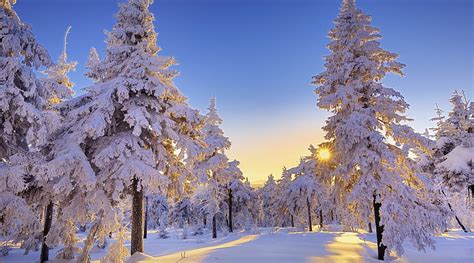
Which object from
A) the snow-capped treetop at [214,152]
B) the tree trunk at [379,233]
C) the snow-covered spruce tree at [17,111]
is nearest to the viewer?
the snow-covered spruce tree at [17,111]

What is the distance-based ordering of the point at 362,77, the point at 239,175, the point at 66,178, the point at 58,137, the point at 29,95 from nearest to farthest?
the point at 29,95 → the point at 66,178 → the point at 58,137 → the point at 362,77 → the point at 239,175

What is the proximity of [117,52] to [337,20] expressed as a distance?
402 inches

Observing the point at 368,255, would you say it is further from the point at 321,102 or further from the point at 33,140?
the point at 33,140

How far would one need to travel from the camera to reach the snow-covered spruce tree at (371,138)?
40.9ft

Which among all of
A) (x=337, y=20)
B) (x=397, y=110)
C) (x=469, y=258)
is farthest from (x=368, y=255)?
(x=337, y=20)

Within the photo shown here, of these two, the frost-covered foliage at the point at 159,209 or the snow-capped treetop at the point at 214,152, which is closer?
the snow-capped treetop at the point at 214,152

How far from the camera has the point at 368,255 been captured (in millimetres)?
13977

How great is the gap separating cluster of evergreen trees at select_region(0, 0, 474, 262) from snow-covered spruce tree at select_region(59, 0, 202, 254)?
0.16ft

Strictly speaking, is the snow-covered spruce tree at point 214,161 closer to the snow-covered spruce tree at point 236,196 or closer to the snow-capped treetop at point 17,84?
the snow-covered spruce tree at point 236,196

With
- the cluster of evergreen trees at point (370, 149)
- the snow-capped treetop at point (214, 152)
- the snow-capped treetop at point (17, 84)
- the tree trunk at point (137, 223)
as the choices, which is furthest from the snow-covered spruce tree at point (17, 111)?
the snow-capped treetop at point (214, 152)

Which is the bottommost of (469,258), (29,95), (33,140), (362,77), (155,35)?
(469,258)

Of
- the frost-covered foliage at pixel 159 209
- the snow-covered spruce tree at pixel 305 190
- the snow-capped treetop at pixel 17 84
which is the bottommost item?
the frost-covered foliage at pixel 159 209

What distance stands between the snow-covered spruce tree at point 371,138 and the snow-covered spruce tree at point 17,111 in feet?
37.4

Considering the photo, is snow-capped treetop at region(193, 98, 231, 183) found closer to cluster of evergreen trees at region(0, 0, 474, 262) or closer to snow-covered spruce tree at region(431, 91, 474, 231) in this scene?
cluster of evergreen trees at region(0, 0, 474, 262)
